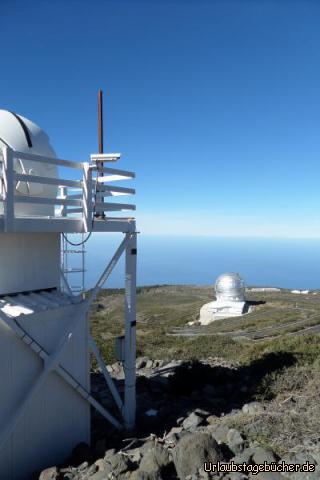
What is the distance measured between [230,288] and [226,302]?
131cm

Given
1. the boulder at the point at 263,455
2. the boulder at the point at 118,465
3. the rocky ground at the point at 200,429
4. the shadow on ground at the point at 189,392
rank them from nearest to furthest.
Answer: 1. the boulder at the point at 263,455
2. the rocky ground at the point at 200,429
3. the boulder at the point at 118,465
4. the shadow on ground at the point at 189,392

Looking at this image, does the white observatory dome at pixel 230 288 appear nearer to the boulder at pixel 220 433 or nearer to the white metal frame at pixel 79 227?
the white metal frame at pixel 79 227

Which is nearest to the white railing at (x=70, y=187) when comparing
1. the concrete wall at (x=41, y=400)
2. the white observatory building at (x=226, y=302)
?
the concrete wall at (x=41, y=400)

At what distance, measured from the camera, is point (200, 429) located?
24.8 ft

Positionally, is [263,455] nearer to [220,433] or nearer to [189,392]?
[220,433]

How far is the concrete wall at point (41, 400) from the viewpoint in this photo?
6.74 meters

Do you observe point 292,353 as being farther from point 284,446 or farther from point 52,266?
point 52,266

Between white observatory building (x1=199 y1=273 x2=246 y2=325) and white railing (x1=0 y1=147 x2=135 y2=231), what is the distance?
85.3 ft

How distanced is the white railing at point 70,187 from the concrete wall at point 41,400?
5.93ft

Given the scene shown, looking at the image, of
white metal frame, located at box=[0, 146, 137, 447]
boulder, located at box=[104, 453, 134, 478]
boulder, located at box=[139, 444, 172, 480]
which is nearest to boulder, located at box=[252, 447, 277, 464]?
boulder, located at box=[139, 444, 172, 480]

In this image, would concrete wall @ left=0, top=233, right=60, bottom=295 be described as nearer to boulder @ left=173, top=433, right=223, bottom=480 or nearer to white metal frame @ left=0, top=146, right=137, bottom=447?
white metal frame @ left=0, top=146, right=137, bottom=447

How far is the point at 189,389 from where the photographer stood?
1038 centimetres

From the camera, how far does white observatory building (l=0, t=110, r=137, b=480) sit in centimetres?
671

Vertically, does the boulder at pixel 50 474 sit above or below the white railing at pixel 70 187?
below
